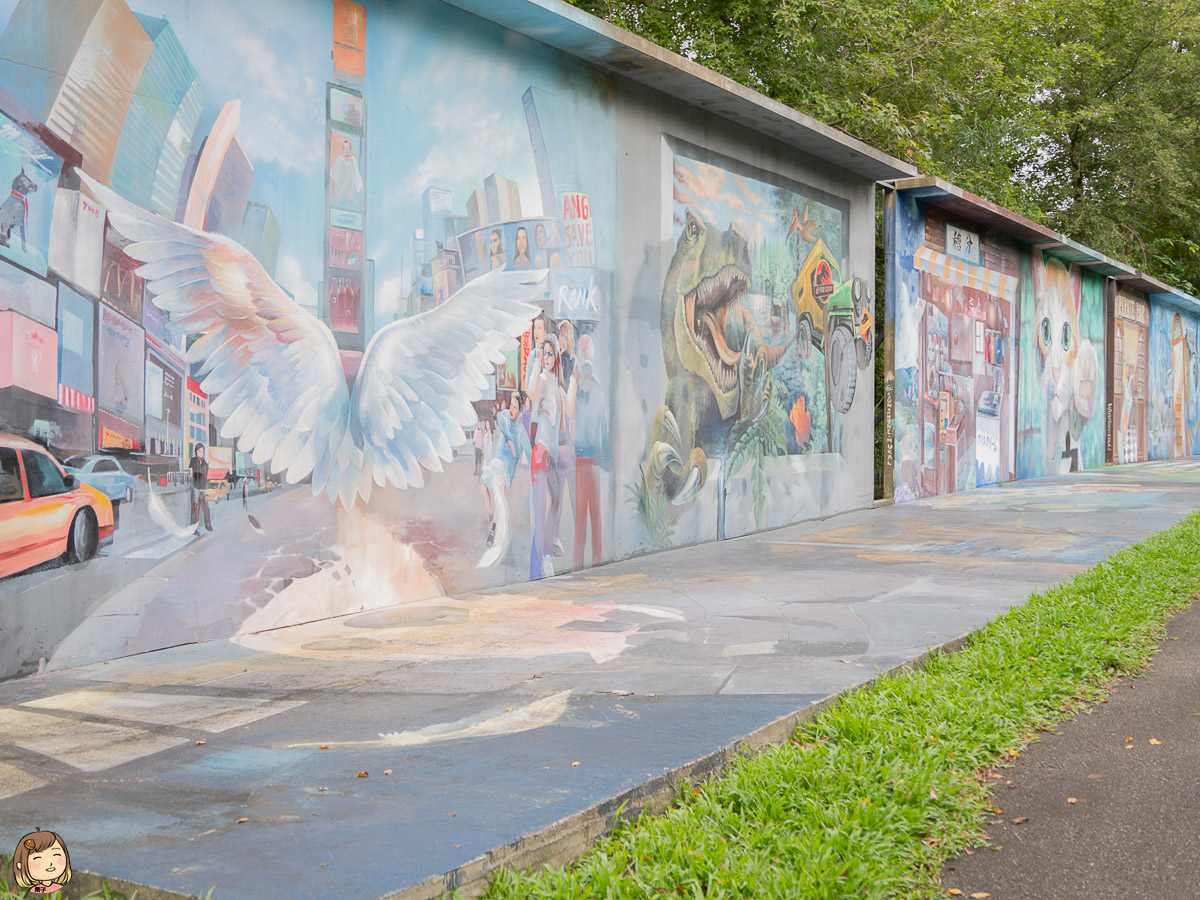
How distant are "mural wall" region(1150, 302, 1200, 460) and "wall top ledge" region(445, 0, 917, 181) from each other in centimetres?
1887

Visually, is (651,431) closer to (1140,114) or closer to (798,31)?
(798,31)

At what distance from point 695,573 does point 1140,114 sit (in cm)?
2674

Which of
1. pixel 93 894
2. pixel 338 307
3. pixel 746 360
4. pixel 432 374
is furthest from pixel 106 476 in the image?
pixel 746 360

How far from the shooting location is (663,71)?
9.12 meters

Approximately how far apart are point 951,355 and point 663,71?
29.8 ft

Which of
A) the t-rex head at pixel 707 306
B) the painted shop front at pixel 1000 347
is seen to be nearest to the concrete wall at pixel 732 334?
the t-rex head at pixel 707 306

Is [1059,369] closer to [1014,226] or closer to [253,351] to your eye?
[1014,226]

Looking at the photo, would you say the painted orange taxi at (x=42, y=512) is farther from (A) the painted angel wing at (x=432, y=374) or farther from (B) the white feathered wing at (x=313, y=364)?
(A) the painted angel wing at (x=432, y=374)

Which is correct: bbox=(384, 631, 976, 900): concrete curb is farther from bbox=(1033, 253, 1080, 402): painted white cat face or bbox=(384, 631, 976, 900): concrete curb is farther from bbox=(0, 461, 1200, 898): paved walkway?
bbox=(1033, 253, 1080, 402): painted white cat face

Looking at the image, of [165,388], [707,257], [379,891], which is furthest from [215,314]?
[707,257]

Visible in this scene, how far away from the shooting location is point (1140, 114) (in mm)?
29062

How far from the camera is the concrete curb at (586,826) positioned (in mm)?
2734

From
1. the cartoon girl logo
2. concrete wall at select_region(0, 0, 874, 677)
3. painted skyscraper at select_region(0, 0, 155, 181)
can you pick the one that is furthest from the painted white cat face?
the cartoon girl logo

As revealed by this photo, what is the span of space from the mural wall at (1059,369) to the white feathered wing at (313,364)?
14391 mm
